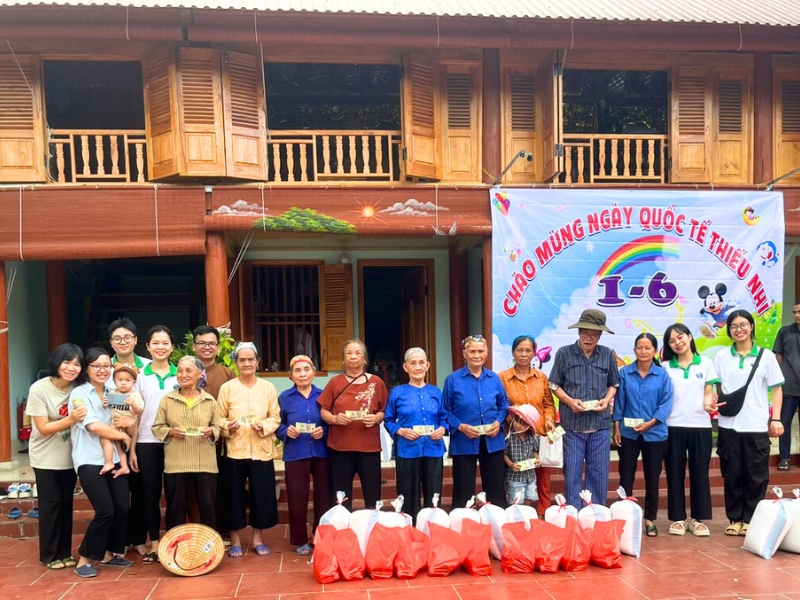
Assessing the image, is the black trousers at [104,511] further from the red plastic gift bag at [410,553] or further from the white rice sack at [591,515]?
the white rice sack at [591,515]

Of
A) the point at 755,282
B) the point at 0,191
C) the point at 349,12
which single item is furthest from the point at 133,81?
the point at 755,282

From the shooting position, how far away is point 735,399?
4406mm

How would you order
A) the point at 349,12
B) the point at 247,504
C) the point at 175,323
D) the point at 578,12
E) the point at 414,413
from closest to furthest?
the point at 414,413 → the point at 247,504 → the point at 349,12 → the point at 578,12 → the point at 175,323

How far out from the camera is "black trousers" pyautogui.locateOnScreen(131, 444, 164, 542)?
157 inches

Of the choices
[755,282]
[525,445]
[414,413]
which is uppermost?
[755,282]

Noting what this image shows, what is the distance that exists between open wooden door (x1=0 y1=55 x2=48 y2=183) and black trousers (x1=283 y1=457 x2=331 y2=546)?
415 cm

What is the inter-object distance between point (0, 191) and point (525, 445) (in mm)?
5414

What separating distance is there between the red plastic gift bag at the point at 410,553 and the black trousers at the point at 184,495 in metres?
1.21

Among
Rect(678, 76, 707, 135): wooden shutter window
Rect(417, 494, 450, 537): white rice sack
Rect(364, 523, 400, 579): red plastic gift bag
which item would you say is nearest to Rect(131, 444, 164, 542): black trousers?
Rect(364, 523, 400, 579): red plastic gift bag

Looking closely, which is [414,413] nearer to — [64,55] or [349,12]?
[349,12]

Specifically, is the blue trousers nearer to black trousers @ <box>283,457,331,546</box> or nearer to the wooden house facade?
black trousers @ <box>283,457,331,546</box>

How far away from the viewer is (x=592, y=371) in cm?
429

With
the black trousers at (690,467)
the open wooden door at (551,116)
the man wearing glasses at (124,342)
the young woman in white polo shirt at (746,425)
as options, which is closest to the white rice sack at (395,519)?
the man wearing glasses at (124,342)

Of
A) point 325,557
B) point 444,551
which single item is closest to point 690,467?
point 444,551
